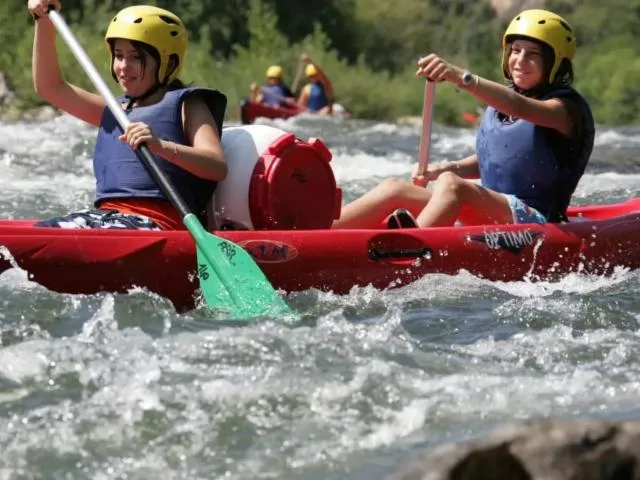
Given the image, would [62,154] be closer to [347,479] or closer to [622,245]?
[622,245]

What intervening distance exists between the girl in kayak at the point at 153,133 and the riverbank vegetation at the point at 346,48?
13.9 metres

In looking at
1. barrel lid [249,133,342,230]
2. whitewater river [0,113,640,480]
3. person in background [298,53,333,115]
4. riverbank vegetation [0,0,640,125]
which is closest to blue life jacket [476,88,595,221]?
whitewater river [0,113,640,480]

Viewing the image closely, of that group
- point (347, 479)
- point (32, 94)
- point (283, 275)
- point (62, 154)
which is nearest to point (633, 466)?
point (347, 479)

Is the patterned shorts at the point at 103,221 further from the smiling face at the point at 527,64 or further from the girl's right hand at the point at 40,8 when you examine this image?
the smiling face at the point at 527,64

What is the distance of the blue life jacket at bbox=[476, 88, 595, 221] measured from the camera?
5.80 m

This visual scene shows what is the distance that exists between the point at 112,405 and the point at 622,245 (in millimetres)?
2888

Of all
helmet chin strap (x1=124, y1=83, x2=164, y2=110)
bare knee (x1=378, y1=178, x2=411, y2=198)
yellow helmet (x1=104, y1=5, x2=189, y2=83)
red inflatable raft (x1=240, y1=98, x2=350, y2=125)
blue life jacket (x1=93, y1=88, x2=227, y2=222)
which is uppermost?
yellow helmet (x1=104, y1=5, x2=189, y2=83)

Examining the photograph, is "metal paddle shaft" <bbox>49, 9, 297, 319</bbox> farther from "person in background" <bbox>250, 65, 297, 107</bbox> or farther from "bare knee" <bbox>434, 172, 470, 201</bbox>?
"person in background" <bbox>250, 65, 297, 107</bbox>

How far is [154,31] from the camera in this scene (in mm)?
5051

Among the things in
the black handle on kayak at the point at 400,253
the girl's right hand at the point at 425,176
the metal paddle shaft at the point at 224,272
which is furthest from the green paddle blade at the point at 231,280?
the girl's right hand at the point at 425,176

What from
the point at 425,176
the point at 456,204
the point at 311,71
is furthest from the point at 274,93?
the point at 456,204

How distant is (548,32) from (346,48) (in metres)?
27.0

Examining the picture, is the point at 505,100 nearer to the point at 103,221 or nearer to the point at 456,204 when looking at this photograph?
the point at 456,204

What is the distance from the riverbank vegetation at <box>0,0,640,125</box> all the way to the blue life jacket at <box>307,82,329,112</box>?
1172 mm
